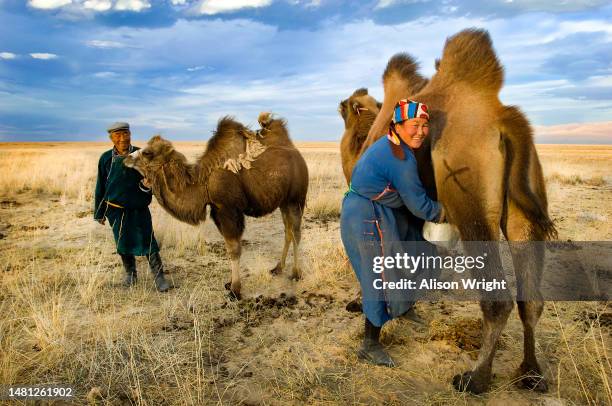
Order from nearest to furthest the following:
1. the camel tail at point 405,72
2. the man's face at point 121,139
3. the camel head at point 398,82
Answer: the camel head at point 398,82, the camel tail at point 405,72, the man's face at point 121,139

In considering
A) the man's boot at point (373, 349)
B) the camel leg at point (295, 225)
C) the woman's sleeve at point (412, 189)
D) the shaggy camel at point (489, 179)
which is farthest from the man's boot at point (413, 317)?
the camel leg at point (295, 225)

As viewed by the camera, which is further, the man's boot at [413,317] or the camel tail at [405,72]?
the camel tail at [405,72]

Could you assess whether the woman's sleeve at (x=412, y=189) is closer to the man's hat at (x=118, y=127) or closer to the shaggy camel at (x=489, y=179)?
the shaggy camel at (x=489, y=179)

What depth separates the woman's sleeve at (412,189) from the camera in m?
3.75

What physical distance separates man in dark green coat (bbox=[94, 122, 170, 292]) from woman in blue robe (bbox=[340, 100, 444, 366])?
12.1ft

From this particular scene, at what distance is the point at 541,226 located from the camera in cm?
355

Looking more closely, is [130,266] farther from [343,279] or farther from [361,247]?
[361,247]

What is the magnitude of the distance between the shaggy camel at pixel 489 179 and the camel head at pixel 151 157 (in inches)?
155

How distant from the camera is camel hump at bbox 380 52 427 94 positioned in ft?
18.8

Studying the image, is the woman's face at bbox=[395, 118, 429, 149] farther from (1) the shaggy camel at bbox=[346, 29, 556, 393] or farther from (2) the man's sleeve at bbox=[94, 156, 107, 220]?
(2) the man's sleeve at bbox=[94, 156, 107, 220]

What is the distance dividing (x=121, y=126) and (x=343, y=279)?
13.8 ft

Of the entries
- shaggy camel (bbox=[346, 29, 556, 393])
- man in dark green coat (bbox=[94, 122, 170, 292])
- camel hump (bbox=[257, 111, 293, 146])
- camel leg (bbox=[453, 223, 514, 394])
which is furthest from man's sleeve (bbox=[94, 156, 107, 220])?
camel leg (bbox=[453, 223, 514, 394])

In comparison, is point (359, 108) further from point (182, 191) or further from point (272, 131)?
point (182, 191)

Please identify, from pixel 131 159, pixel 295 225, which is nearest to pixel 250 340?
pixel 295 225
